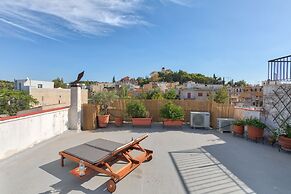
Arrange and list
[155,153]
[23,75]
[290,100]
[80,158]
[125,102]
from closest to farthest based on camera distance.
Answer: [80,158] < [155,153] < [290,100] < [125,102] < [23,75]

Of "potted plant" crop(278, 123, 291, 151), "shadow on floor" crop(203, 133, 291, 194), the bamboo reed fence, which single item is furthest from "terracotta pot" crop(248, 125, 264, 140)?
the bamboo reed fence

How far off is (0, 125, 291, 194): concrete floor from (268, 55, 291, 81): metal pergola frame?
2618 mm

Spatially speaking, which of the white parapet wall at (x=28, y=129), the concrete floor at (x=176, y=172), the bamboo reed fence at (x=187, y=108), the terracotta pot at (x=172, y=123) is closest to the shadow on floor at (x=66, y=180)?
the concrete floor at (x=176, y=172)

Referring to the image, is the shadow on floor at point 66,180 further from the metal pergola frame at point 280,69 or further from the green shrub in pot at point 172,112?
the metal pergola frame at point 280,69

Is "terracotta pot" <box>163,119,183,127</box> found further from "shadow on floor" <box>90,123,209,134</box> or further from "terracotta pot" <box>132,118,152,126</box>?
"terracotta pot" <box>132,118,152,126</box>

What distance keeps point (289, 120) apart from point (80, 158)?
6764 mm

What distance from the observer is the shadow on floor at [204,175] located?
3.57 meters

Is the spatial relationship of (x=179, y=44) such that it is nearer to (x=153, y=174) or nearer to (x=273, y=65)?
(x=273, y=65)

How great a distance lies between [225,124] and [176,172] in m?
5.91

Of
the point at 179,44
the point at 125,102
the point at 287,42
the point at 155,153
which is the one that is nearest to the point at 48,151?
the point at 155,153

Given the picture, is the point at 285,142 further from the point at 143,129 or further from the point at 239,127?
the point at 143,129

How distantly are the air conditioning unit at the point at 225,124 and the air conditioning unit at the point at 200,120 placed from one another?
661mm

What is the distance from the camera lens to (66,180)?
3848mm

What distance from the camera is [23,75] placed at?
30875 mm
